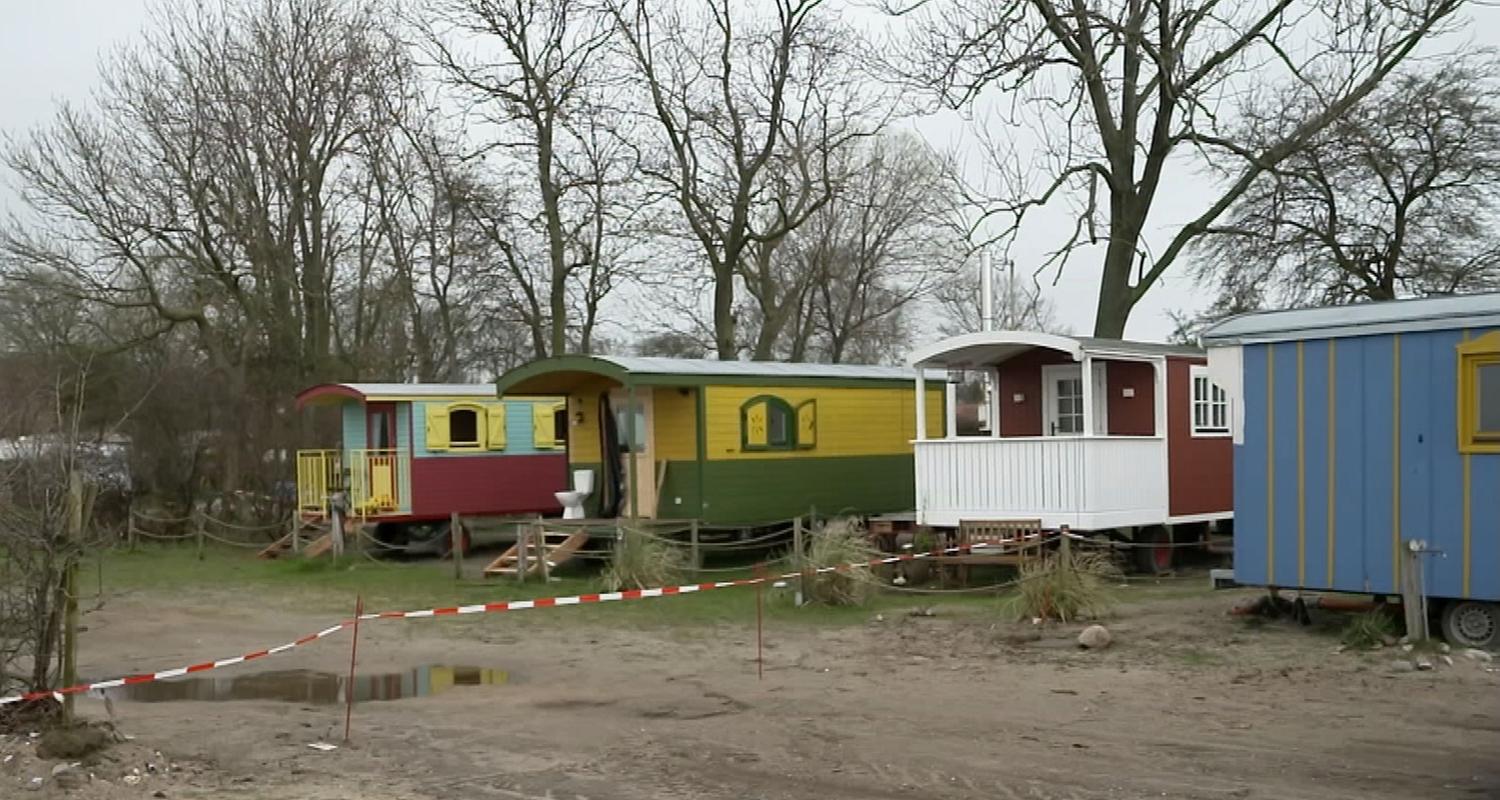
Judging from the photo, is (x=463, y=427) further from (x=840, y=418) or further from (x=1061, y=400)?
(x=1061, y=400)

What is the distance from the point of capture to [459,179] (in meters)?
32.5

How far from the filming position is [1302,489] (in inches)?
493

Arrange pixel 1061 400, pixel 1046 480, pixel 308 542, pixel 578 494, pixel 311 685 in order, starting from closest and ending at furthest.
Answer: pixel 311 685
pixel 1046 480
pixel 1061 400
pixel 578 494
pixel 308 542

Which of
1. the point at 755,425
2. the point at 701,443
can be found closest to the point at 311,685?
the point at 701,443

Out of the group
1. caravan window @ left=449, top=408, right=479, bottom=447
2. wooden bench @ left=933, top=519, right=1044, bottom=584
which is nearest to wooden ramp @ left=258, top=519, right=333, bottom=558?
→ caravan window @ left=449, top=408, right=479, bottom=447

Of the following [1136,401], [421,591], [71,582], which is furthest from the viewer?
[1136,401]

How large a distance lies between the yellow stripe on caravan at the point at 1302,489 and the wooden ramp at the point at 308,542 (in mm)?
16161

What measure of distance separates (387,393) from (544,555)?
6.66 meters

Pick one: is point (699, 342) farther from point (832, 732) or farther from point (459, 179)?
point (832, 732)

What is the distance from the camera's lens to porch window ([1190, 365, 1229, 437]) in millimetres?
19641

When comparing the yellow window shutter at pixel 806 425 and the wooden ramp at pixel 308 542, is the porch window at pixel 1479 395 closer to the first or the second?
the yellow window shutter at pixel 806 425

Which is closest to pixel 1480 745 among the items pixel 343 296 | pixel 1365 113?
pixel 1365 113

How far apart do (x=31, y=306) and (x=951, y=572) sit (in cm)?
1989

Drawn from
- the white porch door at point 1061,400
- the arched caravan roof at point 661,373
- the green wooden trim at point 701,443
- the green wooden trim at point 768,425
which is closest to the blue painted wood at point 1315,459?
the white porch door at point 1061,400
